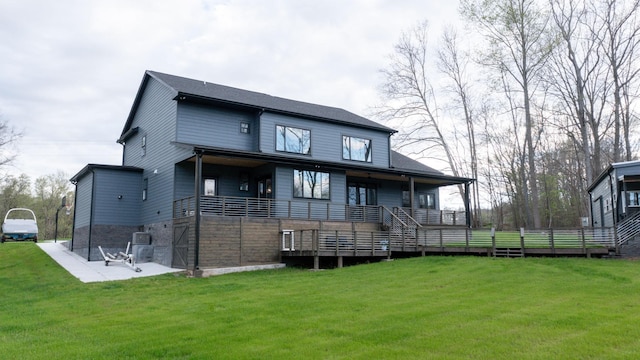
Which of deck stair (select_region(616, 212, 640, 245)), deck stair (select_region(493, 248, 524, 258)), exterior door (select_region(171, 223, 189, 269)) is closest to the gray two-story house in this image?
exterior door (select_region(171, 223, 189, 269))

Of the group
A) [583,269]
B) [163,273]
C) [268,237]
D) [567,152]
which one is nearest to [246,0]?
[268,237]

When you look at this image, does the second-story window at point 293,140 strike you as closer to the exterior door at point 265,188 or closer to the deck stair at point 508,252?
the exterior door at point 265,188

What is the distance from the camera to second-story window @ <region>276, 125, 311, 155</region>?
21.3m

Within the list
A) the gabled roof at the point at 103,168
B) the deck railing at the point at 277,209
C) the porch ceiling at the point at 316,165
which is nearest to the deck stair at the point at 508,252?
the deck railing at the point at 277,209

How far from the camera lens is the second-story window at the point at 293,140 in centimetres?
2133

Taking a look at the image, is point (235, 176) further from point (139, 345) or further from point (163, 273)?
point (139, 345)

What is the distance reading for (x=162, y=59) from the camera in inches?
1032

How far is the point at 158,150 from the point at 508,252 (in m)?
14.7

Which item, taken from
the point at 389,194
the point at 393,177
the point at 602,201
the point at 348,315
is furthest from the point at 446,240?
the point at 348,315

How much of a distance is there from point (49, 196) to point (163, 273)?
42919 millimetres

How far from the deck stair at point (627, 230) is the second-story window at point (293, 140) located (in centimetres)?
1265

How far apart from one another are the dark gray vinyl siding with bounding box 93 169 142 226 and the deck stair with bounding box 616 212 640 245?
19.0 meters

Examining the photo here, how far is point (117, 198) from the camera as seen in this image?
21.3 m

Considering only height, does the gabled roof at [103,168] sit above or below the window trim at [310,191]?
above
